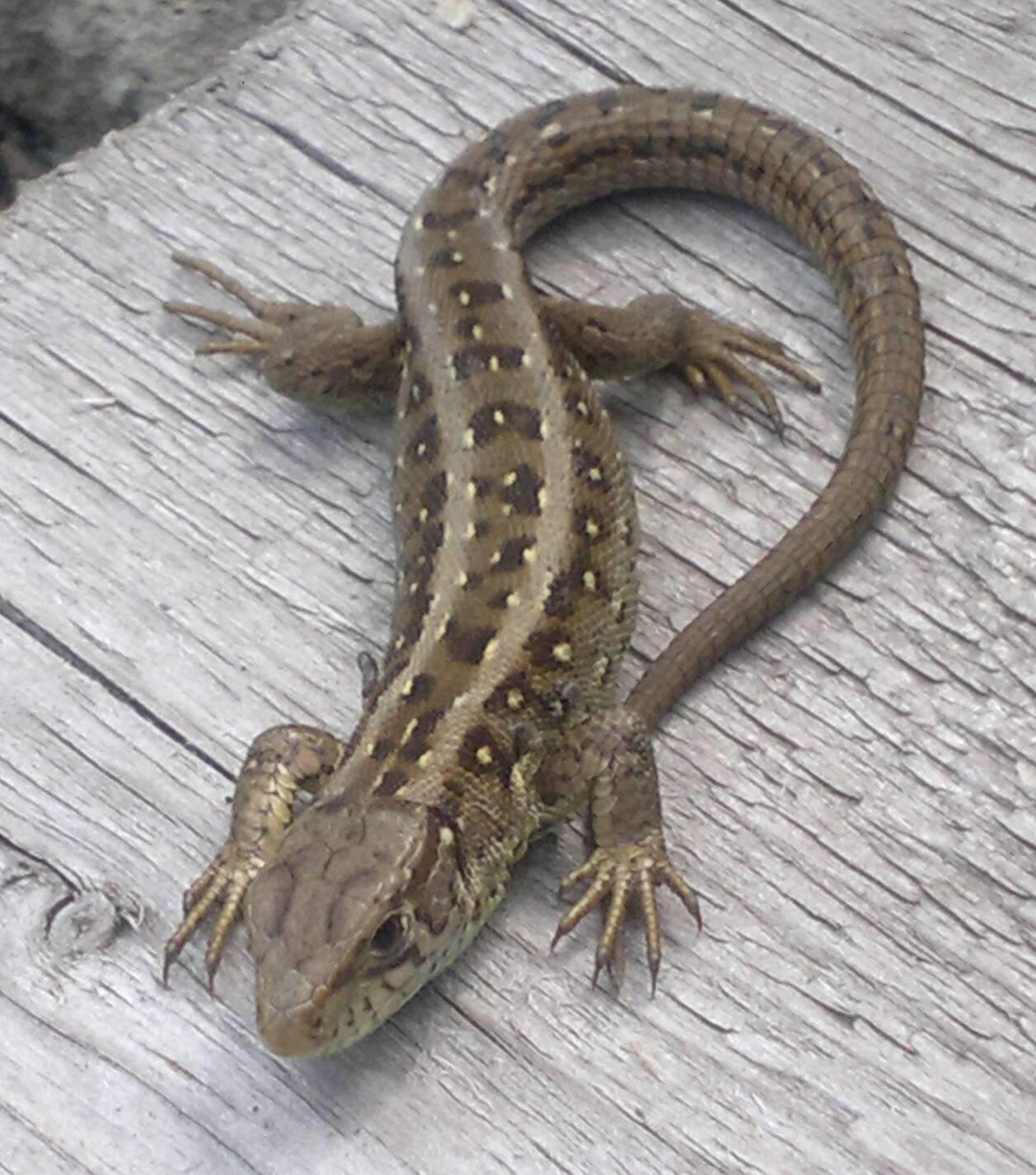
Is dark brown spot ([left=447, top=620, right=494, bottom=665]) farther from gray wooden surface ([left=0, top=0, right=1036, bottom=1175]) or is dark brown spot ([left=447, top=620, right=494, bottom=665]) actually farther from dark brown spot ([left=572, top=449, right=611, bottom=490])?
dark brown spot ([left=572, top=449, right=611, bottom=490])

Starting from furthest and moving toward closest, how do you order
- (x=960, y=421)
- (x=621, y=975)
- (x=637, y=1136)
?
(x=960, y=421) → (x=621, y=975) → (x=637, y=1136)

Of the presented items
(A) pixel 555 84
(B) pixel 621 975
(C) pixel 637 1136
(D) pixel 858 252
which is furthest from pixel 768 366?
(C) pixel 637 1136

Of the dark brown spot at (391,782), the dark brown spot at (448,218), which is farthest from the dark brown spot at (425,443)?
the dark brown spot at (391,782)

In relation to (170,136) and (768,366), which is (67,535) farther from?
(768,366)

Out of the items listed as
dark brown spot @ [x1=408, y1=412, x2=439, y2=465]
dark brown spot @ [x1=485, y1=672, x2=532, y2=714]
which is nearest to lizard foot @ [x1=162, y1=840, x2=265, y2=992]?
dark brown spot @ [x1=485, y1=672, x2=532, y2=714]

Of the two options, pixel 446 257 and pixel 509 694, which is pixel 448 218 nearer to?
pixel 446 257

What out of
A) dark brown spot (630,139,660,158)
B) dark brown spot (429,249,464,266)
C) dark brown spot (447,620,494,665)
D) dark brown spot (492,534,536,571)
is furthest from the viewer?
dark brown spot (630,139,660,158)
